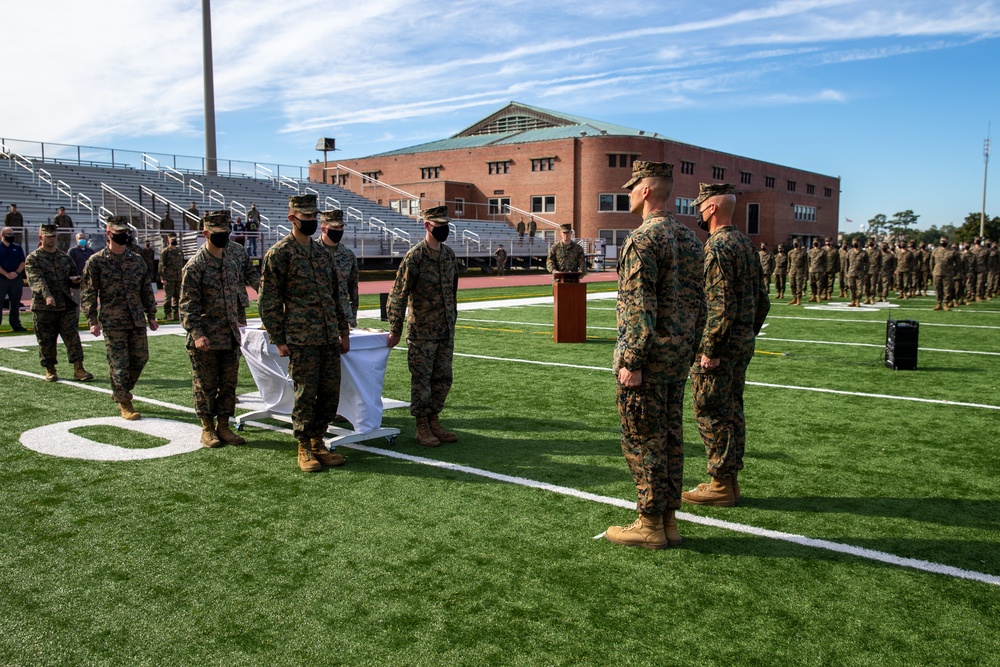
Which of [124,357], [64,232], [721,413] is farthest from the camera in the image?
[64,232]

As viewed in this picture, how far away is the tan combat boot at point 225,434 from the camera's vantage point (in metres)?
6.79

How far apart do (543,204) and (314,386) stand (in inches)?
2202

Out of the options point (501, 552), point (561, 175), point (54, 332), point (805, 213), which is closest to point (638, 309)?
point (501, 552)

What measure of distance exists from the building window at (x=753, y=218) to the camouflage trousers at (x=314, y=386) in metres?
70.7

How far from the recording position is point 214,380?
6.78 meters

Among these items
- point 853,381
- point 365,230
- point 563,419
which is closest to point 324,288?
point 563,419

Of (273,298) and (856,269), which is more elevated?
(856,269)

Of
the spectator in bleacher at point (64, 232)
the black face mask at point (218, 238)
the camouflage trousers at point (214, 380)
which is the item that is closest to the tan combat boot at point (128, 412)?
the camouflage trousers at point (214, 380)

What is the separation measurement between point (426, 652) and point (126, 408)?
5.67m

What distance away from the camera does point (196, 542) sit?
4531mm

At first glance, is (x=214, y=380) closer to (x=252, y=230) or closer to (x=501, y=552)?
(x=501, y=552)

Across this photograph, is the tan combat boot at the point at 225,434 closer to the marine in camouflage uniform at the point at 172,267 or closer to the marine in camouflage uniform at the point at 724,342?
the marine in camouflage uniform at the point at 724,342

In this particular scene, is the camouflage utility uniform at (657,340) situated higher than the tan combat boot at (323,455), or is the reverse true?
the camouflage utility uniform at (657,340)

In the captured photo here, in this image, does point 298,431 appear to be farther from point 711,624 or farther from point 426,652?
point 711,624
